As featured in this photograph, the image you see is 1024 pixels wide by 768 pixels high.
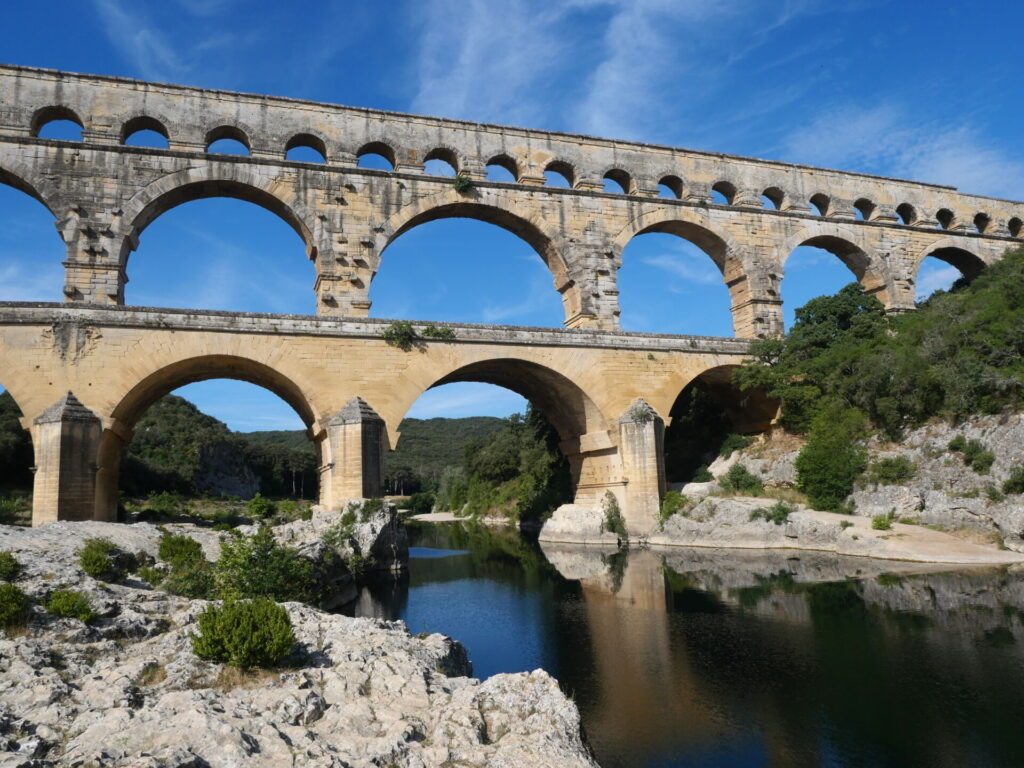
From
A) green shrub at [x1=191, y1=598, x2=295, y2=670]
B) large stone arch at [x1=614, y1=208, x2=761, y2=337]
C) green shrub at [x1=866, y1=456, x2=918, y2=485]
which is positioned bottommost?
green shrub at [x1=191, y1=598, x2=295, y2=670]

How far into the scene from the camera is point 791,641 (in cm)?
1059

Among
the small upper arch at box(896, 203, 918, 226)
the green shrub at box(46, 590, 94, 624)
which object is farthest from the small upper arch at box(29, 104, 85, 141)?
the small upper arch at box(896, 203, 918, 226)

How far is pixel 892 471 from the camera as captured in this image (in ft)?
64.8

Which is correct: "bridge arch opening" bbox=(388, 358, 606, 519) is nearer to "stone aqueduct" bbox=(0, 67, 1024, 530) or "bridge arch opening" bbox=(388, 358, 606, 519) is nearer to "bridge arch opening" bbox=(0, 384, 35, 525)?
"stone aqueduct" bbox=(0, 67, 1024, 530)

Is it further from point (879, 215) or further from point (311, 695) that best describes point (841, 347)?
point (311, 695)

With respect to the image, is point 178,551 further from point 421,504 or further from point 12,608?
point 421,504

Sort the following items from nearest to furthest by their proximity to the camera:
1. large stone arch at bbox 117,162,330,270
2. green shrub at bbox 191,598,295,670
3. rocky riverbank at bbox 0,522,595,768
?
rocky riverbank at bbox 0,522,595,768 < green shrub at bbox 191,598,295,670 < large stone arch at bbox 117,162,330,270

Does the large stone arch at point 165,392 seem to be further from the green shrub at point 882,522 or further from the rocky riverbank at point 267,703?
the green shrub at point 882,522

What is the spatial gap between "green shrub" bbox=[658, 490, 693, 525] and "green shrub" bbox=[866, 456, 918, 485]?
17.4 ft

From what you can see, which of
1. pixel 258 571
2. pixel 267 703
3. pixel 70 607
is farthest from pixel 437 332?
pixel 267 703

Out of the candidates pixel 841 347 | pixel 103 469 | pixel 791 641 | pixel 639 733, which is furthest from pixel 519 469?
pixel 639 733

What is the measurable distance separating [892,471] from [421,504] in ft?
160

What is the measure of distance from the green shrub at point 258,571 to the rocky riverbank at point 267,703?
265 centimetres

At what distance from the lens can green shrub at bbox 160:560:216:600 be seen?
36.4 ft
